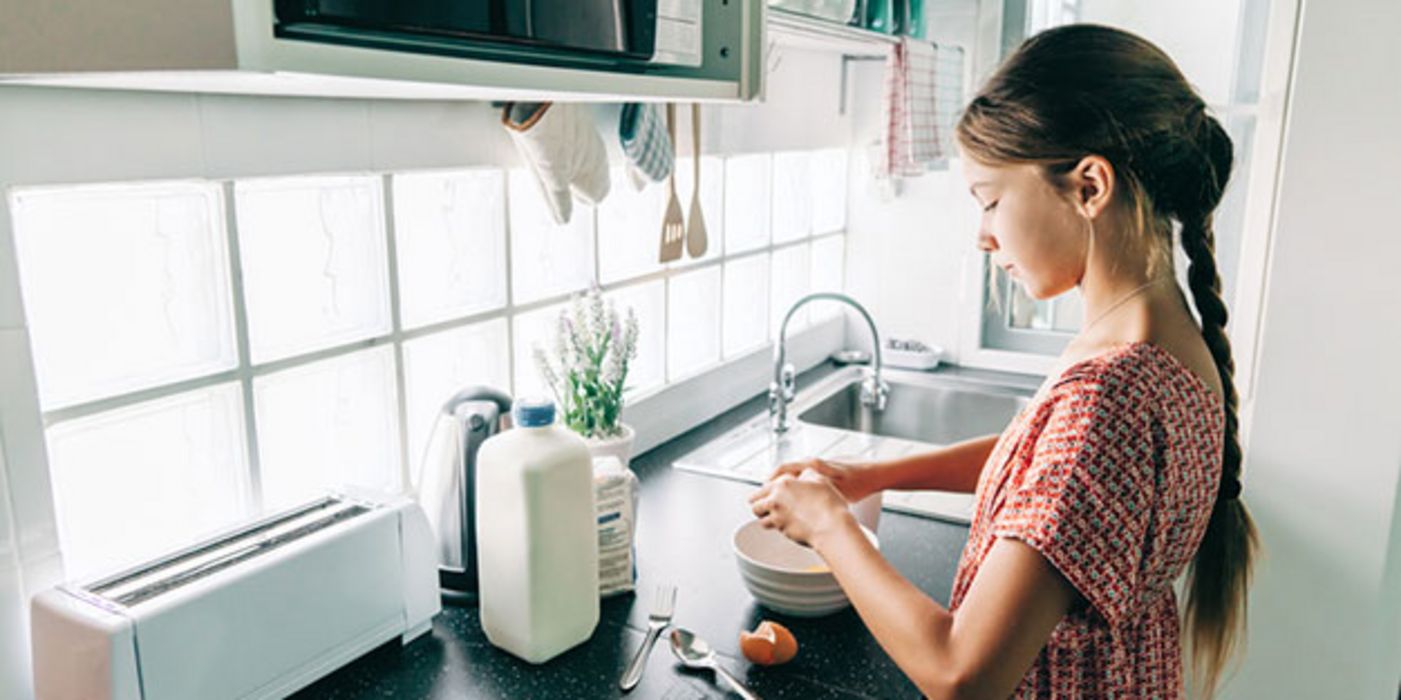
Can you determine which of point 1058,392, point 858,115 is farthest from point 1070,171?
point 858,115

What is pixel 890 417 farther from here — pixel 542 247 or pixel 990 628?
pixel 990 628

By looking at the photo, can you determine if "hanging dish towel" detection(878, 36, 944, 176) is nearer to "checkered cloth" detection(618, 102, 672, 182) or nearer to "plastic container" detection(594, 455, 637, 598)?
"checkered cloth" detection(618, 102, 672, 182)

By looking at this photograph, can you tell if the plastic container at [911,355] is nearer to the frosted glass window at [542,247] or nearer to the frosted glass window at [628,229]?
the frosted glass window at [628,229]

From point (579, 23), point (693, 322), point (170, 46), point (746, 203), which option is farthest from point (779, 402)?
point (170, 46)

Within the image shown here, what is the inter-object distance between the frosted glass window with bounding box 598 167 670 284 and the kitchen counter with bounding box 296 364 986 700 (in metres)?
0.53

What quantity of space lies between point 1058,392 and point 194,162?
35.1 inches

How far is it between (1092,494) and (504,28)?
0.55 metres

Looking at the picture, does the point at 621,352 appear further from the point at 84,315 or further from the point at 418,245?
the point at 84,315

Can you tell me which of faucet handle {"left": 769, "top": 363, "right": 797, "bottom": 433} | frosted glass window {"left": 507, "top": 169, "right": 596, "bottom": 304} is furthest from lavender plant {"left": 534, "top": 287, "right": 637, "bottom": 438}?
faucet handle {"left": 769, "top": 363, "right": 797, "bottom": 433}

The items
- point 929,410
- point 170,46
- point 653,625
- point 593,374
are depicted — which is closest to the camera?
point 170,46

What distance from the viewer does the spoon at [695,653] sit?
3.59 ft

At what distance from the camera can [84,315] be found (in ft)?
3.34

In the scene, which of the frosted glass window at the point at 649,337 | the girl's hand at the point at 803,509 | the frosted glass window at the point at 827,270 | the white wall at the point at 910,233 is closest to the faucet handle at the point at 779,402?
the frosted glass window at the point at 649,337

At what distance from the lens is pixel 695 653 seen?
44.4 inches
